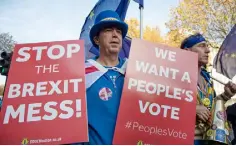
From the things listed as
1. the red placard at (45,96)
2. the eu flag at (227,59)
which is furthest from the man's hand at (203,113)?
the eu flag at (227,59)

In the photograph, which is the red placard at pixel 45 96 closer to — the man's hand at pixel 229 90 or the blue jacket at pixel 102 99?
the blue jacket at pixel 102 99

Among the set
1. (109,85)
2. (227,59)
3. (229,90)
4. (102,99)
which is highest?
(227,59)

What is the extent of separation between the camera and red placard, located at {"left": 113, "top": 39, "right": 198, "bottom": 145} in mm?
2340

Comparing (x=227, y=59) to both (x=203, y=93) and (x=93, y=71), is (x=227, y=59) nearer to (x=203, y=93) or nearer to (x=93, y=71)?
(x=203, y=93)

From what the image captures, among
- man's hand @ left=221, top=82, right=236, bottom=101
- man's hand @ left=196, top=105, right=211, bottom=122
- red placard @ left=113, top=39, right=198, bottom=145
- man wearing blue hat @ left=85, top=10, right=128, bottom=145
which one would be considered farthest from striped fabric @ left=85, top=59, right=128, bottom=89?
man's hand @ left=221, top=82, right=236, bottom=101

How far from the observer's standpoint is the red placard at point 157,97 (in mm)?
2340

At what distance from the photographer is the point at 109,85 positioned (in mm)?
2447

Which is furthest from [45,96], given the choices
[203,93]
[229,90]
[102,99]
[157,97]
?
[229,90]

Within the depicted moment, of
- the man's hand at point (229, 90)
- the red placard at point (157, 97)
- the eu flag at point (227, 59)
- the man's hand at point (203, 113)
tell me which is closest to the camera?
the red placard at point (157, 97)

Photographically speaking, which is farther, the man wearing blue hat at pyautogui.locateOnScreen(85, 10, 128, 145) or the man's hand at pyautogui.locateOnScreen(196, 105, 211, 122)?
the man's hand at pyautogui.locateOnScreen(196, 105, 211, 122)

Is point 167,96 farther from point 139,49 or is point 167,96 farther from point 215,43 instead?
point 215,43

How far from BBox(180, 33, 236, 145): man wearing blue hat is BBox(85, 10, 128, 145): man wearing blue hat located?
0.74 m

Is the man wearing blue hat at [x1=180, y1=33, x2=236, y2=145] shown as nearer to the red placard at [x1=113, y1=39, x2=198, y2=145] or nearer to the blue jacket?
the red placard at [x1=113, y1=39, x2=198, y2=145]

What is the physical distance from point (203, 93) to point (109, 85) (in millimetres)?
979
